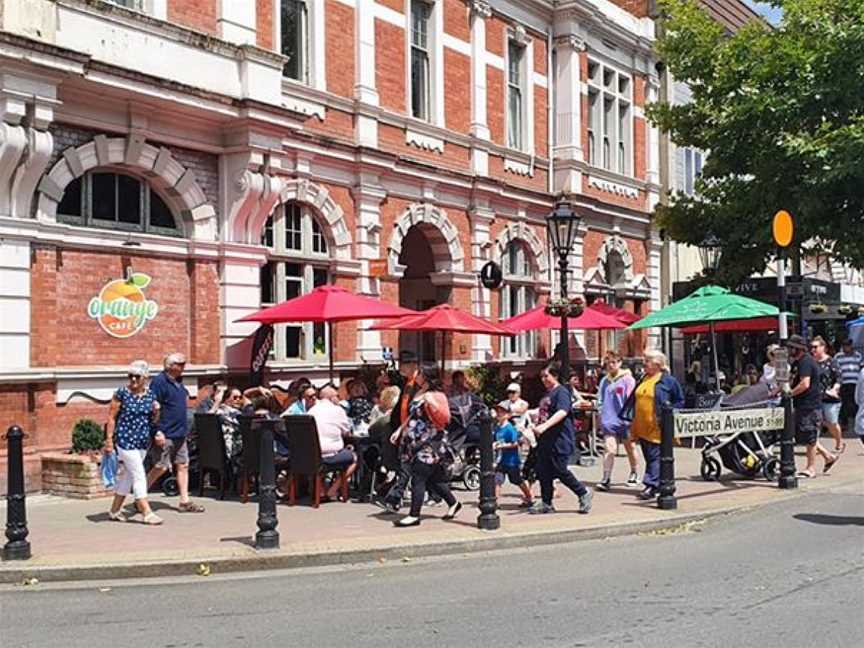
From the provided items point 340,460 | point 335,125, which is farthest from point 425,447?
point 335,125

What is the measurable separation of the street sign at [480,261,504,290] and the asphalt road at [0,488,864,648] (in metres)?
11.9

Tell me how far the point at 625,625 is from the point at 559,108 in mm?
19224

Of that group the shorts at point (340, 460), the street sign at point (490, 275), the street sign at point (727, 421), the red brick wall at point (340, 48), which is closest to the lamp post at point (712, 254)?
the street sign at point (490, 275)

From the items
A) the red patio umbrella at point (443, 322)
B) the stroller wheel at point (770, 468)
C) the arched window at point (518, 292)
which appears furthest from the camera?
the arched window at point (518, 292)

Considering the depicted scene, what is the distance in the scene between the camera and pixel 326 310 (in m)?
13.9

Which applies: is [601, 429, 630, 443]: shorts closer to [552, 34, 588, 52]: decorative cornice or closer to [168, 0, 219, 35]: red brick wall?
[168, 0, 219, 35]: red brick wall

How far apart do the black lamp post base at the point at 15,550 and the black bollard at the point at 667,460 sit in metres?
6.53

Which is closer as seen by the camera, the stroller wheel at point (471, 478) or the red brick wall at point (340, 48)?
the stroller wheel at point (471, 478)

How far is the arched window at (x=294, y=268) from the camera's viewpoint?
16484mm

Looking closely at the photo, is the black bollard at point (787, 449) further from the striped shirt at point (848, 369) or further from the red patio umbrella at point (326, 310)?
the striped shirt at point (848, 369)

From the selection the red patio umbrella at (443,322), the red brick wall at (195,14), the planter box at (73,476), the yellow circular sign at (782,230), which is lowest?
the planter box at (73,476)

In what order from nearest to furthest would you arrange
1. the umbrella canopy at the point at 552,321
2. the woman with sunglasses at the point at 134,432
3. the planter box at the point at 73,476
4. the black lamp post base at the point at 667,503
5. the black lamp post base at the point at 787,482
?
the woman with sunglasses at the point at 134,432, the black lamp post base at the point at 667,503, the planter box at the point at 73,476, the black lamp post base at the point at 787,482, the umbrella canopy at the point at 552,321

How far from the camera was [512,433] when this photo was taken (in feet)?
38.2

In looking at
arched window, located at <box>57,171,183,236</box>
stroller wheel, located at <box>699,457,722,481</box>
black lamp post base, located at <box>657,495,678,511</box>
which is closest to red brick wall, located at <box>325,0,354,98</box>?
arched window, located at <box>57,171,183,236</box>
